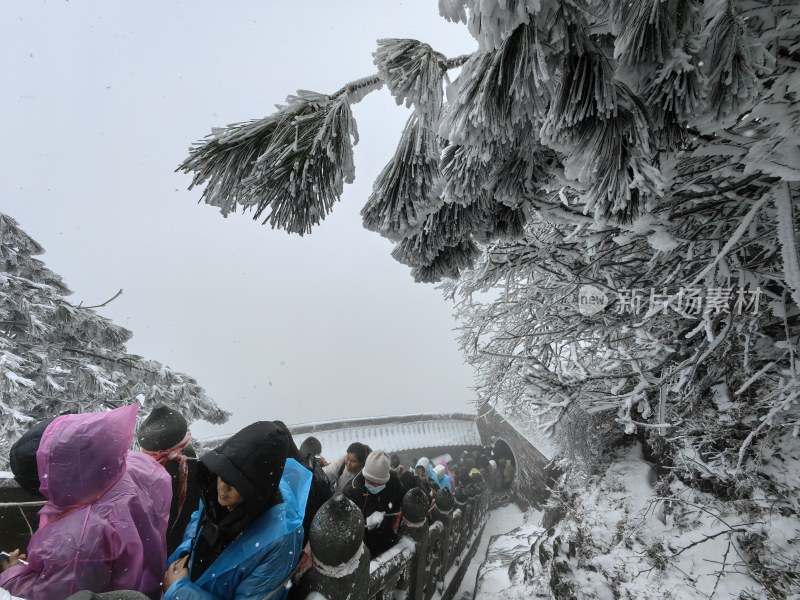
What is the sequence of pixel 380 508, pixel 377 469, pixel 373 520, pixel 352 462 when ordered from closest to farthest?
pixel 373 520 < pixel 377 469 < pixel 380 508 < pixel 352 462

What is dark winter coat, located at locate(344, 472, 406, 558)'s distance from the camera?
3.93m

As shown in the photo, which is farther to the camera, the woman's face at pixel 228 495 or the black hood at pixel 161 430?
the black hood at pixel 161 430

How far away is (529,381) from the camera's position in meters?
4.56

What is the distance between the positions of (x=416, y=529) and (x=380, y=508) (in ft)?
1.51

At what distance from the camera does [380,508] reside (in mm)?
3979

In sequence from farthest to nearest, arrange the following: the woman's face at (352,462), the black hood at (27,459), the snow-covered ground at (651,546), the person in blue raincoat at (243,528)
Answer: the woman's face at (352,462) → the snow-covered ground at (651,546) → the black hood at (27,459) → the person in blue raincoat at (243,528)

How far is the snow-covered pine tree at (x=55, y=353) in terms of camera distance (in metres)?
6.82

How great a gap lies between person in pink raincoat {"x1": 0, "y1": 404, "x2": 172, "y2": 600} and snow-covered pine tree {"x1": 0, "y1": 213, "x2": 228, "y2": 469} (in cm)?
607

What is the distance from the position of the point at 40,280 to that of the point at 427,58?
33.2ft

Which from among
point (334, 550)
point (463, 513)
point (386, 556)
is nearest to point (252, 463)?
point (334, 550)

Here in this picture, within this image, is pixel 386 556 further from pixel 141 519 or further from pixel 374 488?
pixel 141 519

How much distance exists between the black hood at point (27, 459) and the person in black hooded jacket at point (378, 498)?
262cm

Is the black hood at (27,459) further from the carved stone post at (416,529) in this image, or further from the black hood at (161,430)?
the carved stone post at (416,529)

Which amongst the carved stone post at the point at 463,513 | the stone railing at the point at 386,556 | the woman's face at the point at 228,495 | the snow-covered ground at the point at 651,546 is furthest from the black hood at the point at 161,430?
the carved stone post at the point at 463,513
